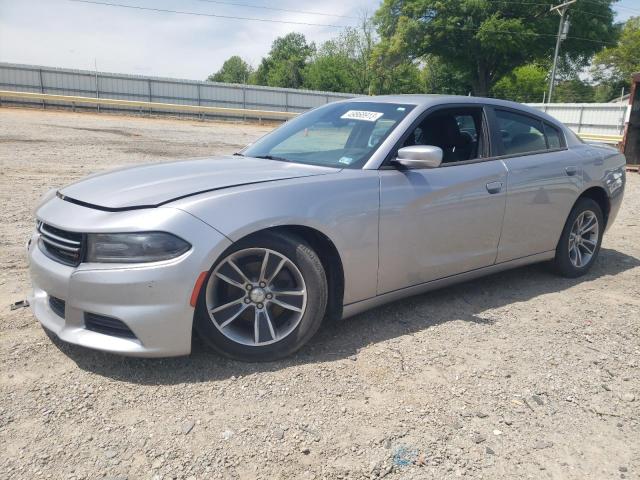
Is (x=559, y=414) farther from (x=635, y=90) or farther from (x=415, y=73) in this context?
(x=415, y=73)

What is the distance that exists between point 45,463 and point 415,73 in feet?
231

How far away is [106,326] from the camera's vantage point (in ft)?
8.96

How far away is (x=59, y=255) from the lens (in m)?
2.84

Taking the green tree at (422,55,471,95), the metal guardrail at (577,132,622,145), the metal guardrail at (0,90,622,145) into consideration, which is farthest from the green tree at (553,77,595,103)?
the metal guardrail at (577,132,622,145)

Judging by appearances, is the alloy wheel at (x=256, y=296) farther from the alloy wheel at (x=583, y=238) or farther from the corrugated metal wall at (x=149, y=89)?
the corrugated metal wall at (x=149, y=89)

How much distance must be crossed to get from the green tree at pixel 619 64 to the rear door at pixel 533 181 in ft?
206

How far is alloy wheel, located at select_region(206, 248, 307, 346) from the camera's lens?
2.90 meters

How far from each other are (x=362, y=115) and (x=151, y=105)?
2971 cm

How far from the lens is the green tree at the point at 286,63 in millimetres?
80562

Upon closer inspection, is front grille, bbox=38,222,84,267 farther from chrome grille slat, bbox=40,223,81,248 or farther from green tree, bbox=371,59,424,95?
green tree, bbox=371,59,424,95

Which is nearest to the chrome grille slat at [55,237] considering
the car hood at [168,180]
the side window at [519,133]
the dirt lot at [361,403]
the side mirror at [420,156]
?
the car hood at [168,180]

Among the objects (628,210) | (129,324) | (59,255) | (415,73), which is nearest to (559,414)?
(129,324)

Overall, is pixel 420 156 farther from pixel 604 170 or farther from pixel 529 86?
pixel 529 86

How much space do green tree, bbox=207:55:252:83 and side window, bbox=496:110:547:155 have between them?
107 meters
